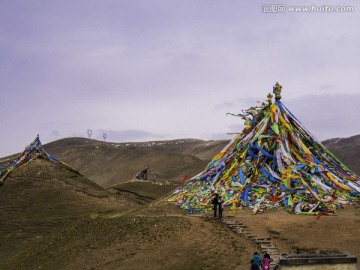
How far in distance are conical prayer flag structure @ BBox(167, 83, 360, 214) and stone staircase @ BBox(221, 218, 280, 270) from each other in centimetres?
278

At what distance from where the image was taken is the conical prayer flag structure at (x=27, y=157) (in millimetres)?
41844

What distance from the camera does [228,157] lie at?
97.5 feet

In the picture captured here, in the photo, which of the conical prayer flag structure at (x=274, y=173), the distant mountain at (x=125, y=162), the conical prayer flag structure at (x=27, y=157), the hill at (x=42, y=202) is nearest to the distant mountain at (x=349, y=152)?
the distant mountain at (x=125, y=162)

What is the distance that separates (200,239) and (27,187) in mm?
24830

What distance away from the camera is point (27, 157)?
44500 millimetres

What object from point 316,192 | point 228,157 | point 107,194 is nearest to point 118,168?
point 107,194

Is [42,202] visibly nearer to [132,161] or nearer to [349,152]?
[132,161]

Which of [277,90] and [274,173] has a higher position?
[277,90]

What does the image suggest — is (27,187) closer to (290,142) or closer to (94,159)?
(290,142)

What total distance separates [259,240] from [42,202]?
76.0 feet

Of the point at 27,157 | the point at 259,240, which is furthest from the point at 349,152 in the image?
the point at 259,240

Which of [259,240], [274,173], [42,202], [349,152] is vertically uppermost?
[349,152]

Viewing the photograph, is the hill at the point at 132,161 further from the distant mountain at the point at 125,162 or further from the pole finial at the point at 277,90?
the pole finial at the point at 277,90

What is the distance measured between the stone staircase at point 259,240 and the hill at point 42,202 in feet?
46.3
